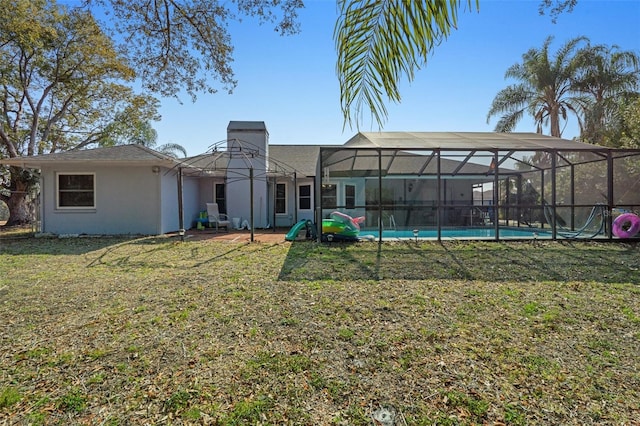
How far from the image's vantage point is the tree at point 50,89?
14.0m

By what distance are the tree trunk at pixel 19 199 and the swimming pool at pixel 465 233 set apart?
17084 millimetres

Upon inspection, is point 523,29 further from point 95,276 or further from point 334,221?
point 334,221

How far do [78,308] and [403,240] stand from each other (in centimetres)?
763

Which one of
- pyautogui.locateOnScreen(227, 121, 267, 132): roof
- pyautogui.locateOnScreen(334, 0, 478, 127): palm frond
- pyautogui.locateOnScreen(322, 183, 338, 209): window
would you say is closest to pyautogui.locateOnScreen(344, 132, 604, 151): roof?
pyautogui.locateOnScreen(322, 183, 338, 209): window

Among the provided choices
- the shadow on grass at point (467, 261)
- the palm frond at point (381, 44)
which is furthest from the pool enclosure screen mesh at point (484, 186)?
the palm frond at point (381, 44)

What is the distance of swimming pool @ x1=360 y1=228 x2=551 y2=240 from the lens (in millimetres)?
10188

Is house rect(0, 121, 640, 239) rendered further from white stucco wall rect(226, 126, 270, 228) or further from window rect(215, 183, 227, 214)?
window rect(215, 183, 227, 214)

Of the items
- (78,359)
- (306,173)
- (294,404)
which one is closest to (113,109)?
(306,173)

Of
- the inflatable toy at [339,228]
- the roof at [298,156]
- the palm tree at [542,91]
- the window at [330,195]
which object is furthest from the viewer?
the palm tree at [542,91]

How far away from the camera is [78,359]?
8.80 feet

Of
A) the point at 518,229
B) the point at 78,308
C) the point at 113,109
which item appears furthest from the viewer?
the point at 113,109

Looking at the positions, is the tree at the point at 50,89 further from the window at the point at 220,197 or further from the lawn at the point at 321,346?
the lawn at the point at 321,346

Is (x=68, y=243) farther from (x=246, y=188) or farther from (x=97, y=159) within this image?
(x=246, y=188)

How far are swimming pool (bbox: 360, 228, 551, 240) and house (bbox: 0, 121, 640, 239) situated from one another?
0.24 meters
